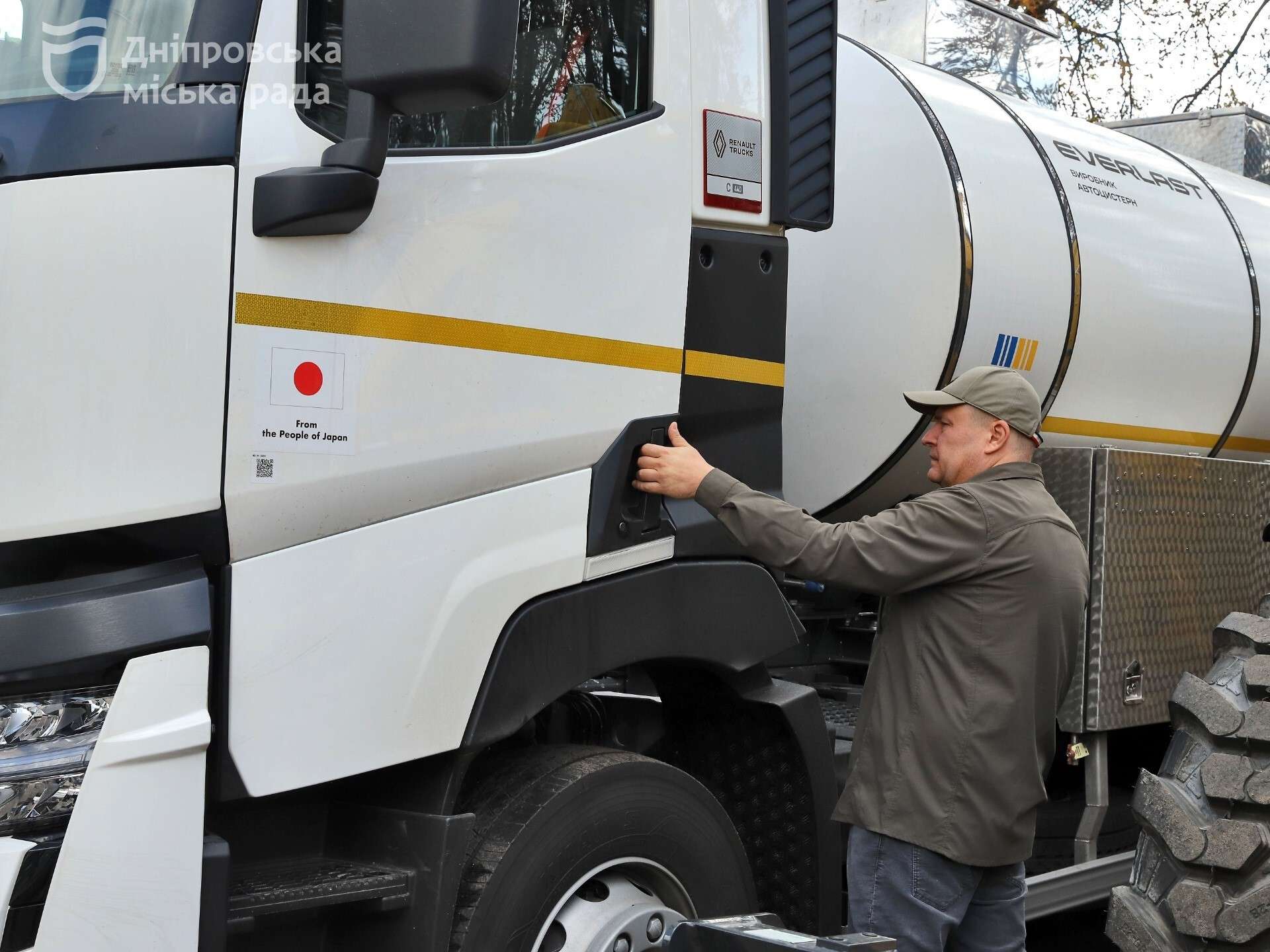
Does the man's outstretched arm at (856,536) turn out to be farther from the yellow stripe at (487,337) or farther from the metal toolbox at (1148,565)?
the metal toolbox at (1148,565)

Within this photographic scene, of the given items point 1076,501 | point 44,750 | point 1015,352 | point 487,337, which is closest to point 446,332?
point 487,337

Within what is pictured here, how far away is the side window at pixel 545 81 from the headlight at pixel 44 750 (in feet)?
3.36

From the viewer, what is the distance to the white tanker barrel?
3.85 meters

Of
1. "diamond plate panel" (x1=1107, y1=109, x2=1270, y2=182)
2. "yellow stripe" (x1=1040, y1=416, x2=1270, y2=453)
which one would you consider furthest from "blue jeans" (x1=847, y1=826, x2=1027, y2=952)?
"diamond plate panel" (x1=1107, y1=109, x2=1270, y2=182)

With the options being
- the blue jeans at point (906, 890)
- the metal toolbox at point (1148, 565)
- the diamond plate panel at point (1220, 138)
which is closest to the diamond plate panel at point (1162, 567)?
the metal toolbox at point (1148, 565)

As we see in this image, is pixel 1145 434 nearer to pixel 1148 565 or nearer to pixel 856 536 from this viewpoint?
pixel 1148 565

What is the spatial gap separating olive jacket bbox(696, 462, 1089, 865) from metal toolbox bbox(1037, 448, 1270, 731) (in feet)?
2.80

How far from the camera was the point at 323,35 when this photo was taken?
243 centimetres

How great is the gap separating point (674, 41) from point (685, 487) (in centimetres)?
94

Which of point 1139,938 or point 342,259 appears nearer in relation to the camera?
point 342,259

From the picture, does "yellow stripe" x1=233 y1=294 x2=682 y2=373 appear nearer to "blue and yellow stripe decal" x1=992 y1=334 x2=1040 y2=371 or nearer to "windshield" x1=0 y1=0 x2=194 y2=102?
"windshield" x1=0 y1=0 x2=194 y2=102

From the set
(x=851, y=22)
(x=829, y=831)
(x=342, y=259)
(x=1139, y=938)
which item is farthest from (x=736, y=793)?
(x=851, y=22)

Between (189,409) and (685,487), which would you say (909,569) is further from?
(189,409)

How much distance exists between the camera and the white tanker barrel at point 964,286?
3846 mm
